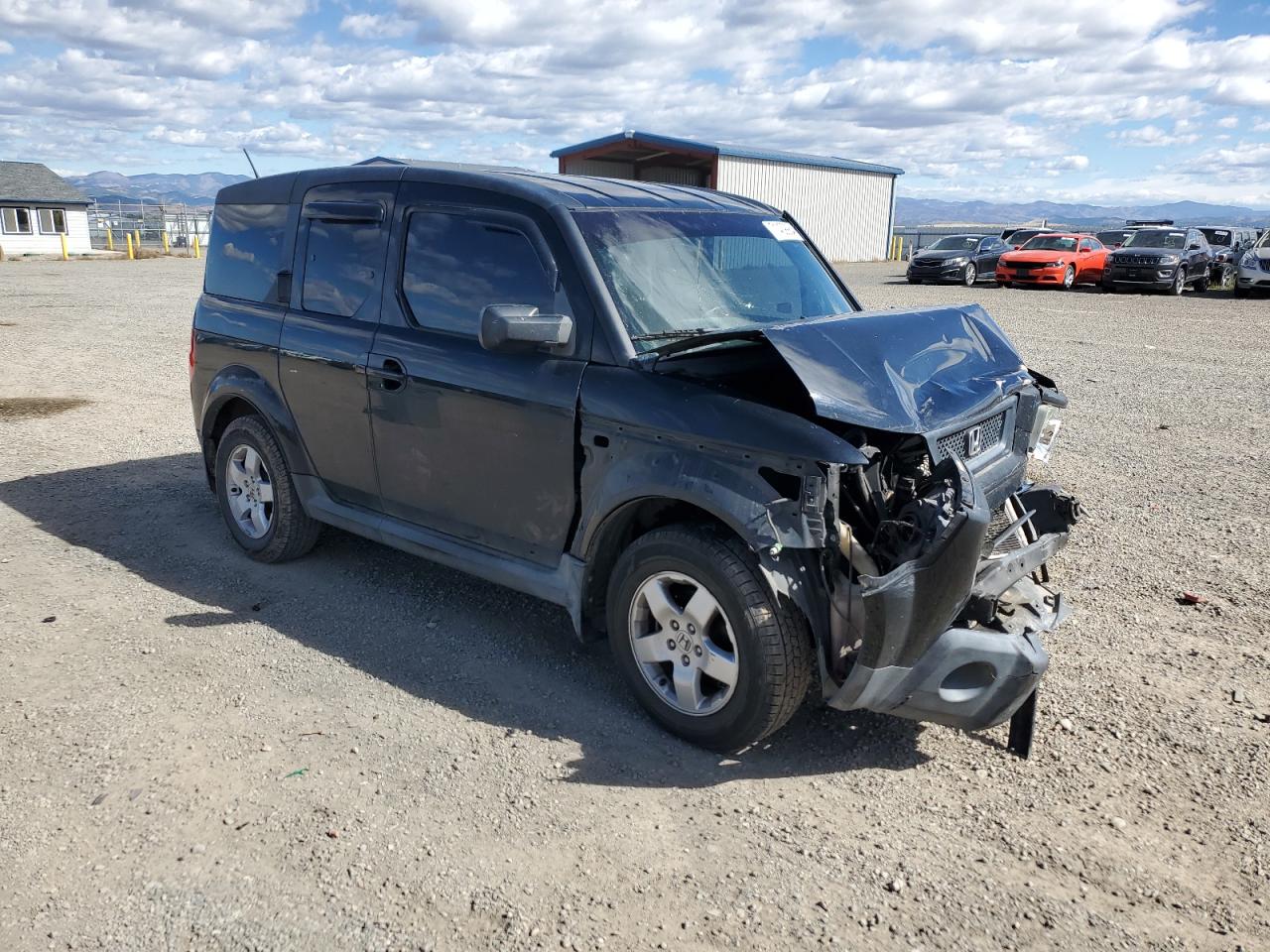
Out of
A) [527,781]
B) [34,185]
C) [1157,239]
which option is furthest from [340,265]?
[34,185]

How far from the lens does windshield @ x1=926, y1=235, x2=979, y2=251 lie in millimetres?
29402

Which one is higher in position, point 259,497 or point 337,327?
point 337,327

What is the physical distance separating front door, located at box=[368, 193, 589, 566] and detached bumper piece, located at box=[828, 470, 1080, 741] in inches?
51.6

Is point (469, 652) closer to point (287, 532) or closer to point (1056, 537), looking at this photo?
point (287, 532)

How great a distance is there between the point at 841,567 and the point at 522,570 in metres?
1.44

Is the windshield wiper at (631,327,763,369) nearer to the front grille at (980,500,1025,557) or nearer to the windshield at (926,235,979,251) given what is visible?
the front grille at (980,500,1025,557)

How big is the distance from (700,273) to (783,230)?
889 mm

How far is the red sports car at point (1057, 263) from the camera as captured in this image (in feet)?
88.3

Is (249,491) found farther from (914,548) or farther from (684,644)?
(914,548)

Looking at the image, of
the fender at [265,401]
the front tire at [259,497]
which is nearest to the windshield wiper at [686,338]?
the fender at [265,401]

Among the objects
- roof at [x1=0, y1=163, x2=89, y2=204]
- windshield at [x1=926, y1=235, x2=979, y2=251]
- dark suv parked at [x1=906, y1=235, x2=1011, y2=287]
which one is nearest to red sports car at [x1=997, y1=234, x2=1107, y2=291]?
dark suv parked at [x1=906, y1=235, x2=1011, y2=287]

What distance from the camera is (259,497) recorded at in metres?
5.56

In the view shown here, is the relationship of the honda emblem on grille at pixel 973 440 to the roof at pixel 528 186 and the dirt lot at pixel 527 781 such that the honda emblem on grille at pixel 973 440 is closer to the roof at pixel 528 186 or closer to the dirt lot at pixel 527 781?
the dirt lot at pixel 527 781

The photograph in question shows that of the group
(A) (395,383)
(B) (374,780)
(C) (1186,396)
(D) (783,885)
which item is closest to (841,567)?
(D) (783,885)
